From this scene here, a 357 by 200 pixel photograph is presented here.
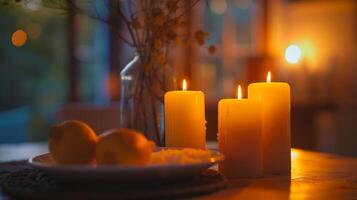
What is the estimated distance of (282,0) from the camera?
576 centimetres

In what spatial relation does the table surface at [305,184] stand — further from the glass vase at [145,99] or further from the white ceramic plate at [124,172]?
the glass vase at [145,99]

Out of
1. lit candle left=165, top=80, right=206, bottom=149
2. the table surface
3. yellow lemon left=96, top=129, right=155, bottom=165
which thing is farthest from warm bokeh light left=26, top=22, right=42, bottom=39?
yellow lemon left=96, top=129, right=155, bottom=165

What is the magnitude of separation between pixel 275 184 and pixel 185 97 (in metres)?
0.23

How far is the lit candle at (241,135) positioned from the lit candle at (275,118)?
36 mm

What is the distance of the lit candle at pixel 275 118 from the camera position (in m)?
1.16

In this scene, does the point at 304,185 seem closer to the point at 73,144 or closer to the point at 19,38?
the point at 73,144

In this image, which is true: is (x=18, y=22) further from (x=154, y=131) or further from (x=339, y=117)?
(x=154, y=131)

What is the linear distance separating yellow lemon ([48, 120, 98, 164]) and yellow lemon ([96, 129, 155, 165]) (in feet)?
0.12

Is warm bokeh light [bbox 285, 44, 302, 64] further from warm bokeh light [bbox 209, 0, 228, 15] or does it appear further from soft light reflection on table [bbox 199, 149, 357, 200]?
soft light reflection on table [bbox 199, 149, 357, 200]

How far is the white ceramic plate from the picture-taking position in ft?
2.93

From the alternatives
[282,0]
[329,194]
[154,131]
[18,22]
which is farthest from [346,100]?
[329,194]

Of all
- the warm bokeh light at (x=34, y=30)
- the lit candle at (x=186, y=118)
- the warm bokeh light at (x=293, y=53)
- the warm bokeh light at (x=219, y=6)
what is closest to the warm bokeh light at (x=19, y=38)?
the warm bokeh light at (x=34, y=30)

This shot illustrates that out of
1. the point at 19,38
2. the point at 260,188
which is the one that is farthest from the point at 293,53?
the point at 260,188

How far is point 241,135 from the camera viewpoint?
3.68 ft
